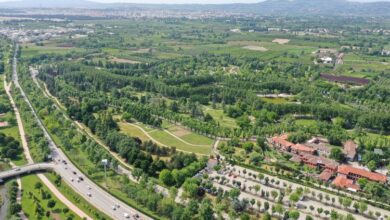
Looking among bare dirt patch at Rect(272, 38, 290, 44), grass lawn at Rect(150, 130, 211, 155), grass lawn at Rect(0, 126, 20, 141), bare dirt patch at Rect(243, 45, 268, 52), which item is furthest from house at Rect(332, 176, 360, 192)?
bare dirt patch at Rect(272, 38, 290, 44)

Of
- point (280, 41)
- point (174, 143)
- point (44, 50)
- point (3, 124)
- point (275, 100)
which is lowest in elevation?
point (174, 143)

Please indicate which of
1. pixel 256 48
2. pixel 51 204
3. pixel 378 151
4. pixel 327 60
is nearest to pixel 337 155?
pixel 378 151

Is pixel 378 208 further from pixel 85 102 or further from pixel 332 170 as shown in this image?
pixel 85 102

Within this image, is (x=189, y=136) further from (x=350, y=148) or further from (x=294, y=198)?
(x=294, y=198)

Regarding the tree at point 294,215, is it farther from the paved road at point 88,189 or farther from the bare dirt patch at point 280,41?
the bare dirt patch at point 280,41

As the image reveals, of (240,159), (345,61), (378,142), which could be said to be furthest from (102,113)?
(345,61)
